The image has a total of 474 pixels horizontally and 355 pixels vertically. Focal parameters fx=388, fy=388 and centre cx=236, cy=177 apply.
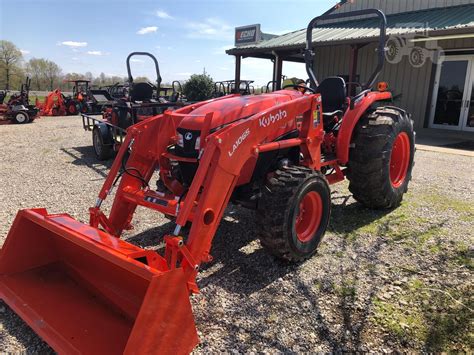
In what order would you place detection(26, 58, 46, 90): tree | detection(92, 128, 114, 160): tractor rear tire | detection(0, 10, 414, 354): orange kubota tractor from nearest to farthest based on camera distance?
detection(0, 10, 414, 354): orange kubota tractor < detection(92, 128, 114, 160): tractor rear tire < detection(26, 58, 46, 90): tree

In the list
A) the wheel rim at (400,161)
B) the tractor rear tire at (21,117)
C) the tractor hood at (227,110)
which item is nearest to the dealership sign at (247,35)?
the tractor rear tire at (21,117)

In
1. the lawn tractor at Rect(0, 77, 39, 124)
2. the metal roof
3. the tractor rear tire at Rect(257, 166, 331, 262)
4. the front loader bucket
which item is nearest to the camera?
the front loader bucket

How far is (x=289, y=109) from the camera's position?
3244mm

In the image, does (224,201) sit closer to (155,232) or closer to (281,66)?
(155,232)

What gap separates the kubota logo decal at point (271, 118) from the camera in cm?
298

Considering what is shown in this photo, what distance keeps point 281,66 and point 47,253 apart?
48.4 ft

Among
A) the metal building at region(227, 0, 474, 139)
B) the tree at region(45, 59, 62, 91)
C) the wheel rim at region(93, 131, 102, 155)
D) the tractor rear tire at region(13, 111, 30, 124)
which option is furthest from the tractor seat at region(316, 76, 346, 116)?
the tree at region(45, 59, 62, 91)

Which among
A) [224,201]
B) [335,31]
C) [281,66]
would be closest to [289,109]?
[224,201]

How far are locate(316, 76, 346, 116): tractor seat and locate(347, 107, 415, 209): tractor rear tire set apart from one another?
11.9 inches

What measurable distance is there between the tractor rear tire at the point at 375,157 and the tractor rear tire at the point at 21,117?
47.8 feet

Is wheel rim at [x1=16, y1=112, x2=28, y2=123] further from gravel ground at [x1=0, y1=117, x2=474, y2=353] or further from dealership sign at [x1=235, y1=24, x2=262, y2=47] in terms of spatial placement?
gravel ground at [x1=0, y1=117, x2=474, y2=353]

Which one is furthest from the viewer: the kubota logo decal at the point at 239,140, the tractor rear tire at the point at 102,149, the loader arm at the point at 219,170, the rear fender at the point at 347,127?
the tractor rear tire at the point at 102,149

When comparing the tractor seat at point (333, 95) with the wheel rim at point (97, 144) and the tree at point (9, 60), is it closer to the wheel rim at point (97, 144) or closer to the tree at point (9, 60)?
the wheel rim at point (97, 144)

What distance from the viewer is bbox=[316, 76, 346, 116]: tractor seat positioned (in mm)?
4371
